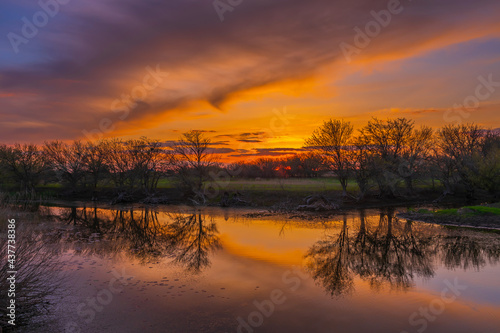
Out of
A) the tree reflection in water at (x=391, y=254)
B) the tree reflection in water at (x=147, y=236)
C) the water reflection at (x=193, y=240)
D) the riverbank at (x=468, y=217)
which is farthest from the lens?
the riverbank at (x=468, y=217)

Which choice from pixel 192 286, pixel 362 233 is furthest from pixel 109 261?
pixel 362 233

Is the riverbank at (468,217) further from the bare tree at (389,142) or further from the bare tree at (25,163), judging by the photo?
the bare tree at (25,163)

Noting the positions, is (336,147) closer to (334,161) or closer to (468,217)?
(334,161)

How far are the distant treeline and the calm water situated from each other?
2047 cm

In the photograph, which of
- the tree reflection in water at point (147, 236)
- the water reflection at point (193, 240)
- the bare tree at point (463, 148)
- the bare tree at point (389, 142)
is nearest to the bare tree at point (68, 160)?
the tree reflection in water at point (147, 236)

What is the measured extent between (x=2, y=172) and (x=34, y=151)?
781 cm

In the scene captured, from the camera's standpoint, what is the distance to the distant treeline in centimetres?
4797

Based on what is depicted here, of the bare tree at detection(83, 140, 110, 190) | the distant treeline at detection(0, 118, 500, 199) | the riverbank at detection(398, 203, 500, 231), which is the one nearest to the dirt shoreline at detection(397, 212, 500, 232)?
the riverbank at detection(398, 203, 500, 231)

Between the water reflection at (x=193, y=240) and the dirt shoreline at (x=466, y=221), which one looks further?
the dirt shoreline at (x=466, y=221)

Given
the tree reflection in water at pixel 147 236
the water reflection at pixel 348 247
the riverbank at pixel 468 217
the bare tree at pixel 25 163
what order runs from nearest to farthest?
the water reflection at pixel 348 247
the tree reflection in water at pixel 147 236
the riverbank at pixel 468 217
the bare tree at pixel 25 163

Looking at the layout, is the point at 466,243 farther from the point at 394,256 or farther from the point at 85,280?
the point at 85,280

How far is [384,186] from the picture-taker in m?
49.8

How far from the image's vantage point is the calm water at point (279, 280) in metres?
11.3

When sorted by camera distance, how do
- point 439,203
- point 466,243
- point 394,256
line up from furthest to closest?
point 439,203 → point 466,243 → point 394,256
